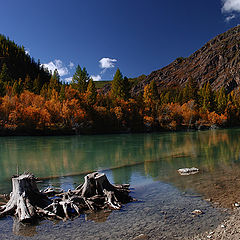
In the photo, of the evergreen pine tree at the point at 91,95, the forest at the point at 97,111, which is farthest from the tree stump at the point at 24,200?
the evergreen pine tree at the point at 91,95

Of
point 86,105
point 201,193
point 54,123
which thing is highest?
point 86,105

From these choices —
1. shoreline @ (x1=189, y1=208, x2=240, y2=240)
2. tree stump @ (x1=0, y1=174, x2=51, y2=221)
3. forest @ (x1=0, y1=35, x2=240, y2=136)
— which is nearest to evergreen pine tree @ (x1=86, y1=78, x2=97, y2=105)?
forest @ (x1=0, y1=35, x2=240, y2=136)

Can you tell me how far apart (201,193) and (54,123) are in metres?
65.0

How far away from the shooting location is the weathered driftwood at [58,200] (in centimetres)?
836

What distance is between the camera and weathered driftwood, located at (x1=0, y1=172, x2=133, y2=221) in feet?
27.4

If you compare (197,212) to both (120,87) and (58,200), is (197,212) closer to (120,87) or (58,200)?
(58,200)

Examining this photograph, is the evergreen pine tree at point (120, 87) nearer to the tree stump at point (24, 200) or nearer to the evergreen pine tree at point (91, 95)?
the evergreen pine tree at point (91, 95)

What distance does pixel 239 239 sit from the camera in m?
6.27

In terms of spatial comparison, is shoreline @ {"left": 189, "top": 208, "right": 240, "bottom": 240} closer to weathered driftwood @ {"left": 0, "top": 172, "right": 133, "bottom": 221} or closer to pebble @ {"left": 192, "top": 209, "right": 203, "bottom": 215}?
pebble @ {"left": 192, "top": 209, "right": 203, "bottom": 215}

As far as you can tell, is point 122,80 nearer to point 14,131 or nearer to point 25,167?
point 14,131

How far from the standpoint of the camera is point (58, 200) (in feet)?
30.3

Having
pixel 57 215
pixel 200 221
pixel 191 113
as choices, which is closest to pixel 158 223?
pixel 200 221

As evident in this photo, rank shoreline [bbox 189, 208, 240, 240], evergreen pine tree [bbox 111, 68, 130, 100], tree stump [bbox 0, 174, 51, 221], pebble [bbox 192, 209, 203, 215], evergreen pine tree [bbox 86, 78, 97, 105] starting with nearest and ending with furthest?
shoreline [bbox 189, 208, 240, 240], tree stump [bbox 0, 174, 51, 221], pebble [bbox 192, 209, 203, 215], evergreen pine tree [bbox 86, 78, 97, 105], evergreen pine tree [bbox 111, 68, 130, 100]

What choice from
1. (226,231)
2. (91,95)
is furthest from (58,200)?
(91,95)
